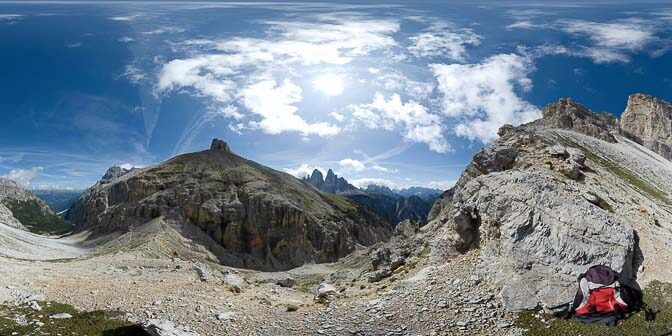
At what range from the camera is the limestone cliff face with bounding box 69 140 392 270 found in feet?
542

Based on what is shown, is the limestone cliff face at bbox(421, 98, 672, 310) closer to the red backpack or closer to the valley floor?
the red backpack

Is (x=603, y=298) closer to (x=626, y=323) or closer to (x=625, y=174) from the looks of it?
(x=626, y=323)

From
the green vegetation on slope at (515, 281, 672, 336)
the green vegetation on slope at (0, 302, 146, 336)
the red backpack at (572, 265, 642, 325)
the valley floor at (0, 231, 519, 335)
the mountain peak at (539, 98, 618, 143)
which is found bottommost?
the mountain peak at (539, 98, 618, 143)

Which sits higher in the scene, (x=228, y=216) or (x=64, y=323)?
(x=64, y=323)

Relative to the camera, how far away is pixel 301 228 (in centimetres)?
18362

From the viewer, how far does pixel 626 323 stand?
874 inches

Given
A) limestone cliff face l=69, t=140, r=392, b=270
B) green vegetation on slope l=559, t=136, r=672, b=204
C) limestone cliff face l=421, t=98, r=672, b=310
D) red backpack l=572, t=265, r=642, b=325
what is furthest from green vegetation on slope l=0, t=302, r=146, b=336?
limestone cliff face l=69, t=140, r=392, b=270

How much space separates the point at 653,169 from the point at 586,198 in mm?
56981

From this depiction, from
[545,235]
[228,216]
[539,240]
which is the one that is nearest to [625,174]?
[545,235]

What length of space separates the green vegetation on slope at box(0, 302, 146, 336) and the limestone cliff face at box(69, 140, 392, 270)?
131 metres

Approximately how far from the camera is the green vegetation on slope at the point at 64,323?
2381cm

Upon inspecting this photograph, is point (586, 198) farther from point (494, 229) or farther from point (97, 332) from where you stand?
point (97, 332)

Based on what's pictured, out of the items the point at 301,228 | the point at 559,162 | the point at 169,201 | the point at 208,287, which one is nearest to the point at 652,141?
the point at 301,228

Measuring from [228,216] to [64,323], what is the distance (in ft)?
502
